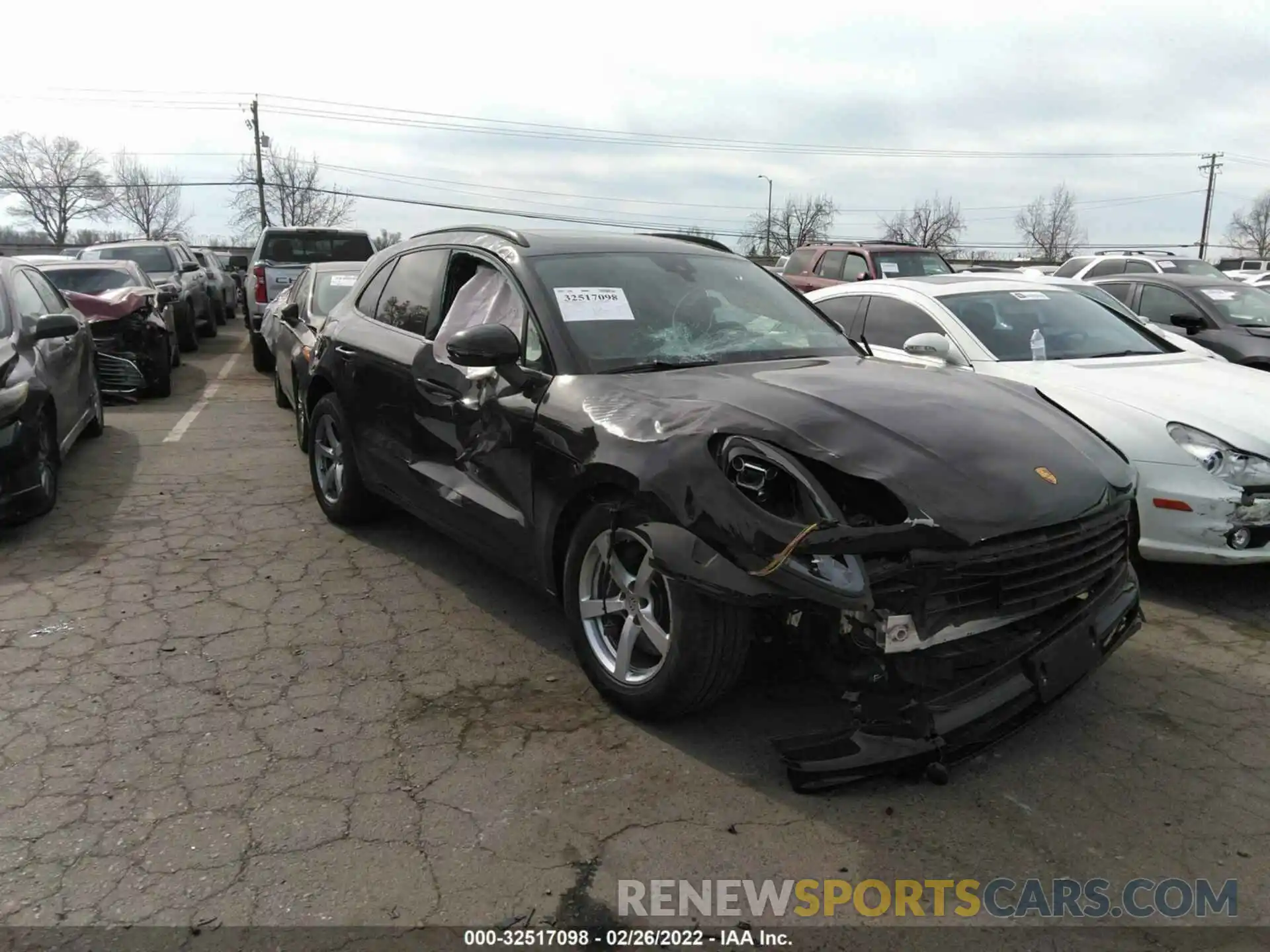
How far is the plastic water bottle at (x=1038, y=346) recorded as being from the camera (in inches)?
227

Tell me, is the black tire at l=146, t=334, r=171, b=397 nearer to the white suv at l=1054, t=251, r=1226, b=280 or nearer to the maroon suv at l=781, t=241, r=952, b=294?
the maroon suv at l=781, t=241, r=952, b=294

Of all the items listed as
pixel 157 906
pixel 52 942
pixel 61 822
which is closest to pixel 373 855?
pixel 157 906

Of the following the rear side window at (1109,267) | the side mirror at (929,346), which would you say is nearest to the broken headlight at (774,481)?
the side mirror at (929,346)

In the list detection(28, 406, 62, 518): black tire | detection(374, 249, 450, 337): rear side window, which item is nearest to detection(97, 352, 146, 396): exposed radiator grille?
detection(28, 406, 62, 518): black tire

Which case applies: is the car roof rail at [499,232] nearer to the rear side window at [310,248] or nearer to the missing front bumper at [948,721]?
the missing front bumper at [948,721]

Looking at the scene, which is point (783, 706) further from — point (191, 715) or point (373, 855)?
point (191, 715)

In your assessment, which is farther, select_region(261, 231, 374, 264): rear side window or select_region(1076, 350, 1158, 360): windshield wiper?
select_region(261, 231, 374, 264): rear side window

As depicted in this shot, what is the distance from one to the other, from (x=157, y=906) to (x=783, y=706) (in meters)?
2.15

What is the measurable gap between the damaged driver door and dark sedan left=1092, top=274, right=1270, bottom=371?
7.13 meters

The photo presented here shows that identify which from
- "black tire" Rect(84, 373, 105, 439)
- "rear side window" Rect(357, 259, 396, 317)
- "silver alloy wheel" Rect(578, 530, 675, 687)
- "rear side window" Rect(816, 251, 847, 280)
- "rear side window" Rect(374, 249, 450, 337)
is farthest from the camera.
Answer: "rear side window" Rect(816, 251, 847, 280)

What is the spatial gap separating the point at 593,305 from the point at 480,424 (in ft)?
2.33

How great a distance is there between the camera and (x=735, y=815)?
9.50 feet

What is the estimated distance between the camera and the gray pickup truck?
13.3m

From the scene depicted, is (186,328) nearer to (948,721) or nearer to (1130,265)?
(948,721)
